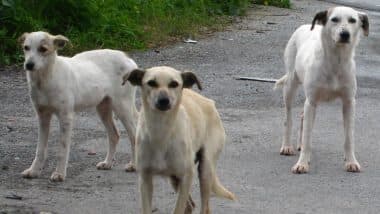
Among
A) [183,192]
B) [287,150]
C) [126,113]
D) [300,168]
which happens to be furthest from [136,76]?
[287,150]

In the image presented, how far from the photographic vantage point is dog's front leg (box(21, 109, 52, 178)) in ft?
26.4

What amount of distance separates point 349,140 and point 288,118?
0.93m

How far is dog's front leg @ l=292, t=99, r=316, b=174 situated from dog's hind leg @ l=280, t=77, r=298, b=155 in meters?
0.47

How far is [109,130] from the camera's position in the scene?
28.8ft

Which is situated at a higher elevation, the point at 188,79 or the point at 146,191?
the point at 188,79

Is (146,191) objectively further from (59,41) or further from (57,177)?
(59,41)

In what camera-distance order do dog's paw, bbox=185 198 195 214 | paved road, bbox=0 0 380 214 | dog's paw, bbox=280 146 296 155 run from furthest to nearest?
dog's paw, bbox=280 146 296 155, paved road, bbox=0 0 380 214, dog's paw, bbox=185 198 195 214

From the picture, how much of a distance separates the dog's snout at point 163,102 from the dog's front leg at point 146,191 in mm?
504

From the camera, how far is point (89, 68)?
334 inches

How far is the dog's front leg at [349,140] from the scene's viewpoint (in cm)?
877

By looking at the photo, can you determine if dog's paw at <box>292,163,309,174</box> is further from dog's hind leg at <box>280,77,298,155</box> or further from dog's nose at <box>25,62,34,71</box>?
dog's nose at <box>25,62,34,71</box>

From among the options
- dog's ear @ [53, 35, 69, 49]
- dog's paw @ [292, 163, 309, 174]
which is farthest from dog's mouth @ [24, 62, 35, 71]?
dog's paw @ [292, 163, 309, 174]

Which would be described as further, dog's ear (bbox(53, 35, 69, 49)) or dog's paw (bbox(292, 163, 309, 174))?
dog's paw (bbox(292, 163, 309, 174))

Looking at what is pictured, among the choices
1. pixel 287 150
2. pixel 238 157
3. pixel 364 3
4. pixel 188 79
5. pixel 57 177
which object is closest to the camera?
pixel 188 79
